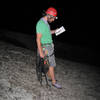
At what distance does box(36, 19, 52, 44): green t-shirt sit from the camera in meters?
3.29

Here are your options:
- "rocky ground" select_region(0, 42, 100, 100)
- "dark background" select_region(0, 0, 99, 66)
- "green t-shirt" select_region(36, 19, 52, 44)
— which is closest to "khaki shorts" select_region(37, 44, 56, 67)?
"green t-shirt" select_region(36, 19, 52, 44)

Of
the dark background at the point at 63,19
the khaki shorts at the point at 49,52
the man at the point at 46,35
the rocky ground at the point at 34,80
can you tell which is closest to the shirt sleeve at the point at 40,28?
the man at the point at 46,35

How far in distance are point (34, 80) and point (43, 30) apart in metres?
1.56

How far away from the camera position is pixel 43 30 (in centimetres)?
332

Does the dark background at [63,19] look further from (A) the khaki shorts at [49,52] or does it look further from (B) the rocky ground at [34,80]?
(A) the khaki shorts at [49,52]

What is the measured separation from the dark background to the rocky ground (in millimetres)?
5442

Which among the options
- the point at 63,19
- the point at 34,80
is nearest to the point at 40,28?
→ the point at 34,80

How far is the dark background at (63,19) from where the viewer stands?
11320 mm

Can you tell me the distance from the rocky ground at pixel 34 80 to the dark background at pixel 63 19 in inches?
214

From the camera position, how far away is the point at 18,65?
461 centimetres

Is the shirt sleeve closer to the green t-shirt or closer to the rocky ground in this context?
the green t-shirt

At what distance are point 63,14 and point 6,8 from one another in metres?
5.34

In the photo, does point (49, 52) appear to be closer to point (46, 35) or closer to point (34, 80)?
point (46, 35)

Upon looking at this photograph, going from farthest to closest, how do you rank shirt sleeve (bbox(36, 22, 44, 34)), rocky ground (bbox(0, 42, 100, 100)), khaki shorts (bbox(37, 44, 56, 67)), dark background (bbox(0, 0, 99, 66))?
1. dark background (bbox(0, 0, 99, 66))
2. khaki shorts (bbox(37, 44, 56, 67))
3. rocky ground (bbox(0, 42, 100, 100))
4. shirt sleeve (bbox(36, 22, 44, 34))
